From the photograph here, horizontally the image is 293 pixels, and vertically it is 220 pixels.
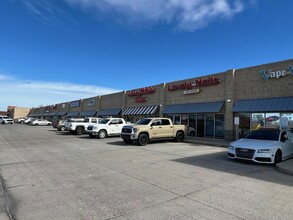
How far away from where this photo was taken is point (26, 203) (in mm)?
5723

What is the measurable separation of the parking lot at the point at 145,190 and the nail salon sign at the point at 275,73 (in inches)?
400

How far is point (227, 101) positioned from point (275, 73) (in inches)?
172

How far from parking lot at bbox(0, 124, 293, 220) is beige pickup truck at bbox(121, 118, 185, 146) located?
7318mm

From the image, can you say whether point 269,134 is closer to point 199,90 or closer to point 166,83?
point 199,90

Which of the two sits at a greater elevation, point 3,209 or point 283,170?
point 283,170

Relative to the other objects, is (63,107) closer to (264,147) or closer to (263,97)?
(263,97)

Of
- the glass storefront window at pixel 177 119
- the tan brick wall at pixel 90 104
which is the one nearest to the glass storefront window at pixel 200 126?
the glass storefront window at pixel 177 119

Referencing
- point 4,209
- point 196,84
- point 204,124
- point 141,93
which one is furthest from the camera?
point 141,93

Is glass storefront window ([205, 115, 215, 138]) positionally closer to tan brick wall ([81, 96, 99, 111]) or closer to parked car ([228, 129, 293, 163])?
parked car ([228, 129, 293, 163])

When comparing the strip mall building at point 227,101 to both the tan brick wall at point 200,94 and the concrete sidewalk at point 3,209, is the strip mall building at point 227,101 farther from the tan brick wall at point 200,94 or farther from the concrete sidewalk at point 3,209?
the concrete sidewalk at point 3,209

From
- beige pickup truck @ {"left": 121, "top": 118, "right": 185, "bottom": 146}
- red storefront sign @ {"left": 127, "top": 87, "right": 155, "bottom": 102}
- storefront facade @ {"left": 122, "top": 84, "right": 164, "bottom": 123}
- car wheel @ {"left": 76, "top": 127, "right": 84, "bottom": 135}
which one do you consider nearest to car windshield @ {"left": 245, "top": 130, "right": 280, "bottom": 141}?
beige pickup truck @ {"left": 121, "top": 118, "right": 185, "bottom": 146}

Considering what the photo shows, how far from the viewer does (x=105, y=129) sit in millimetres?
23688

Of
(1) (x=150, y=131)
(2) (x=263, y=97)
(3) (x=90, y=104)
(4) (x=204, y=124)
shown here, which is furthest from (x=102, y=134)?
(3) (x=90, y=104)

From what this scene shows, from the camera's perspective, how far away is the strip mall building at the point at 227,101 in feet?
59.4
